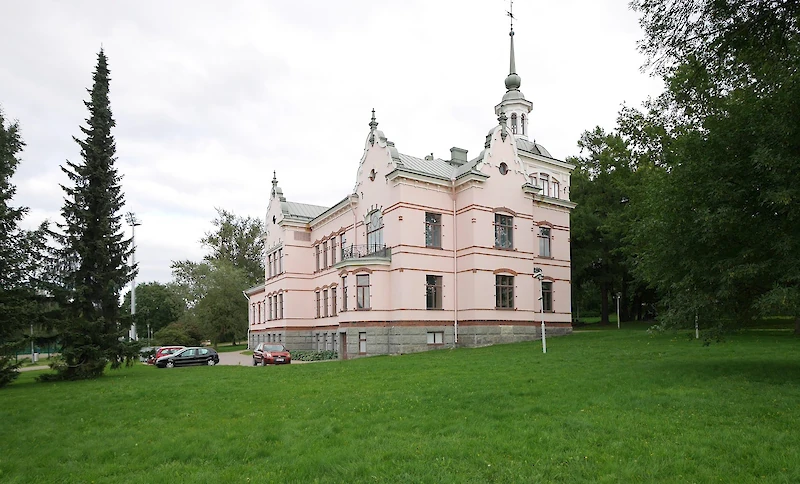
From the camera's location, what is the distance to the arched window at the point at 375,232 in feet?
114

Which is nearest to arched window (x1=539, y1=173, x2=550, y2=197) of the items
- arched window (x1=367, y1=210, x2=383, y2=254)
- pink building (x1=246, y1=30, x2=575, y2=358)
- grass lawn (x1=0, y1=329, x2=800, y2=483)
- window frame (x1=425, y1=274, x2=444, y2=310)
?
pink building (x1=246, y1=30, x2=575, y2=358)

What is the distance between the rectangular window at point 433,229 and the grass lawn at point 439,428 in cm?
1578

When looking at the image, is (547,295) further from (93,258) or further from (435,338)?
(93,258)

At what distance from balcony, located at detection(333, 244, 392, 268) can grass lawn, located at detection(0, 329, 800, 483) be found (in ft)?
49.0

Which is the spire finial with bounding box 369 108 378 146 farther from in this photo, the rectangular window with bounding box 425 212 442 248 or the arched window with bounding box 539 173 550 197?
the arched window with bounding box 539 173 550 197

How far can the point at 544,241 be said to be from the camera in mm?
38281

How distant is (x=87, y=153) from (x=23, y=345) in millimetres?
8183

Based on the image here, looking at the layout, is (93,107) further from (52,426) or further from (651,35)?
(651,35)

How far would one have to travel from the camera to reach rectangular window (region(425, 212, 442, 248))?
110 feet

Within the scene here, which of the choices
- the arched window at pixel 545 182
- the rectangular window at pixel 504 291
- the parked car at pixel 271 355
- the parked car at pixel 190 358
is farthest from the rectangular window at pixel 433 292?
the parked car at pixel 190 358

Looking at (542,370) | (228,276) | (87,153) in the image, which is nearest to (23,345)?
(87,153)

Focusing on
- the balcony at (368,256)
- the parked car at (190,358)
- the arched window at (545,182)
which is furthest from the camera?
the arched window at (545,182)

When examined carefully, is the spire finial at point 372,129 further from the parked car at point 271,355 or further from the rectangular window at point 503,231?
the parked car at point 271,355

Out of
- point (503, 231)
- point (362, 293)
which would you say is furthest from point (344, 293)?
point (503, 231)
